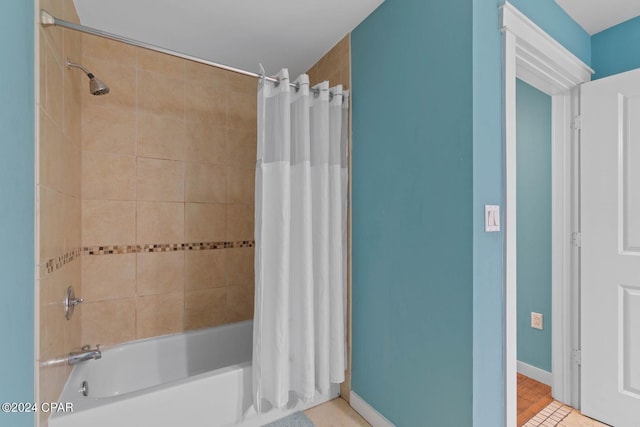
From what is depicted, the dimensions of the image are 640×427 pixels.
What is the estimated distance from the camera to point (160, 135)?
6.93ft

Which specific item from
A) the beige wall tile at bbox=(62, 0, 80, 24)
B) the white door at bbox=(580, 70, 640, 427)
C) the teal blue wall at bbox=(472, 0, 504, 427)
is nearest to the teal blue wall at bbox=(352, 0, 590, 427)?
the teal blue wall at bbox=(472, 0, 504, 427)

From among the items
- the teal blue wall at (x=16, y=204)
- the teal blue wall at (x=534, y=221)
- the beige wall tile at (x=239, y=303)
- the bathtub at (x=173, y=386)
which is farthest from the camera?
the beige wall tile at (x=239, y=303)

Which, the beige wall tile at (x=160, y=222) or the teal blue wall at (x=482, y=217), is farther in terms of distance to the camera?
the beige wall tile at (x=160, y=222)

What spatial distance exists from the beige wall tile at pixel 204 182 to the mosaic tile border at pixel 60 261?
75 centimetres

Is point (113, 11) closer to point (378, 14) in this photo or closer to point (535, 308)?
point (378, 14)

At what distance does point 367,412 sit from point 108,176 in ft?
7.01

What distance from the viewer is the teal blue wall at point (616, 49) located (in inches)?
68.6

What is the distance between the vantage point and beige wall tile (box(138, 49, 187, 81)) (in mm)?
2053

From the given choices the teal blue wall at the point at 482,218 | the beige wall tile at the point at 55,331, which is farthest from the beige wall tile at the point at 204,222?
the teal blue wall at the point at 482,218

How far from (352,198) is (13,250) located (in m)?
1.49

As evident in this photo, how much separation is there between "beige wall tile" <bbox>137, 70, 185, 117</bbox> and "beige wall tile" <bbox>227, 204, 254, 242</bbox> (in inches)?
31.5

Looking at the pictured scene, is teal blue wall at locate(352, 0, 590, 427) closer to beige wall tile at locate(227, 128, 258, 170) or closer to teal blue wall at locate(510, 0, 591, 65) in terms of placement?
teal blue wall at locate(510, 0, 591, 65)

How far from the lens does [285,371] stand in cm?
156

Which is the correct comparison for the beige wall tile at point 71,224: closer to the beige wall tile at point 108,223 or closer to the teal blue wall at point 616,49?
the beige wall tile at point 108,223
